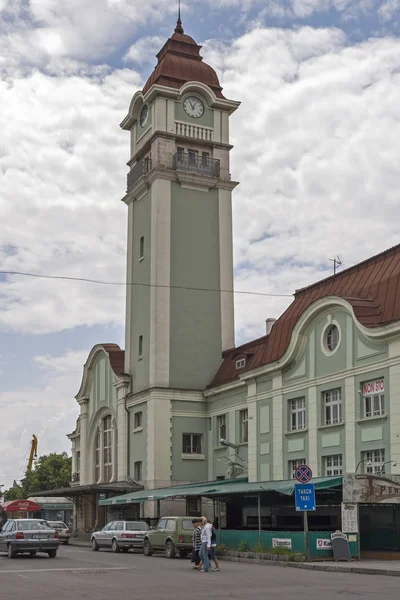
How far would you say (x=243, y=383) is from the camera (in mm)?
45688

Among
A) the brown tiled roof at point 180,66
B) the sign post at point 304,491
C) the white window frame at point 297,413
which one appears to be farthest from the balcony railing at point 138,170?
the sign post at point 304,491

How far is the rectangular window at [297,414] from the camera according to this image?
131 feet

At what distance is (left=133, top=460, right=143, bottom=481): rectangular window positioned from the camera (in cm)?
5075

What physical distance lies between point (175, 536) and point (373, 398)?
968cm

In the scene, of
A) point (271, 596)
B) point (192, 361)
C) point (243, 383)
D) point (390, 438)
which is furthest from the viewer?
point (192, 361)

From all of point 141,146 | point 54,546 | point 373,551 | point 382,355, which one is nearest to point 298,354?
point 382,355

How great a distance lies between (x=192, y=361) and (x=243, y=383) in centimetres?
613

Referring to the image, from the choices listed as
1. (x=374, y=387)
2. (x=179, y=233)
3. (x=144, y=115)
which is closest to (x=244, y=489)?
(x=374, y=387)

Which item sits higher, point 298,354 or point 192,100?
point 192,100

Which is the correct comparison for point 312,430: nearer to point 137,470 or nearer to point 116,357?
point 137,470

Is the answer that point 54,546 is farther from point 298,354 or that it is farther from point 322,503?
point 298,354

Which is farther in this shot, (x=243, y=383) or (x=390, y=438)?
(x=243, y=383)

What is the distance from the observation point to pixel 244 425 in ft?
151

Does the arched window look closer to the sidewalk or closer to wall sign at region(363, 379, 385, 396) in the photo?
wall sign at region(363, 379, 385, 396)
